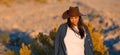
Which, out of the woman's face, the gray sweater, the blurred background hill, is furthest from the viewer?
the blurred background hill

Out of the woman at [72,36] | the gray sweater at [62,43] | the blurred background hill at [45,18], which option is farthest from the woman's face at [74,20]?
the blurred background hill at [45,18]

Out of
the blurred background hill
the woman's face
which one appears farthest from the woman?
the blurred background hill

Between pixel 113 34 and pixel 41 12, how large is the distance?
8.95 metres

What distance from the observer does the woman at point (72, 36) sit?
716 centimetres

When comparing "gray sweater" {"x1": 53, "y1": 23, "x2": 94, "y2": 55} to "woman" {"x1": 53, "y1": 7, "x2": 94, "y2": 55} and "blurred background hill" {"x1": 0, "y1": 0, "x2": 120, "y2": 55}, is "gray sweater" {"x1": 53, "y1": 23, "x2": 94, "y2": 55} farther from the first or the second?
"blurred background hill" {"x1": 0, "y1": 0, "x2": 120, "y2": 55}

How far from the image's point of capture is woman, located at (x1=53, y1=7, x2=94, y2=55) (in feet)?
23.5

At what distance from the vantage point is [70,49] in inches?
284

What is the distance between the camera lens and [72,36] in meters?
7.20

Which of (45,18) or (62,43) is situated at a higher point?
(45,18)

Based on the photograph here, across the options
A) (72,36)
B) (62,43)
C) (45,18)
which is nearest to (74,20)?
(72,36)

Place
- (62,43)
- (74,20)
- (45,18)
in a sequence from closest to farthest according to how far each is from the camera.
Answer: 1. (74,20)
2. (62,43)
3. (45,18)

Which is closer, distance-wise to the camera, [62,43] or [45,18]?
[62,43]

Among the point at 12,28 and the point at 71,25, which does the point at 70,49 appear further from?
the point at 12,28

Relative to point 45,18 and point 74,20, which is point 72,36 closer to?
point 74,20
